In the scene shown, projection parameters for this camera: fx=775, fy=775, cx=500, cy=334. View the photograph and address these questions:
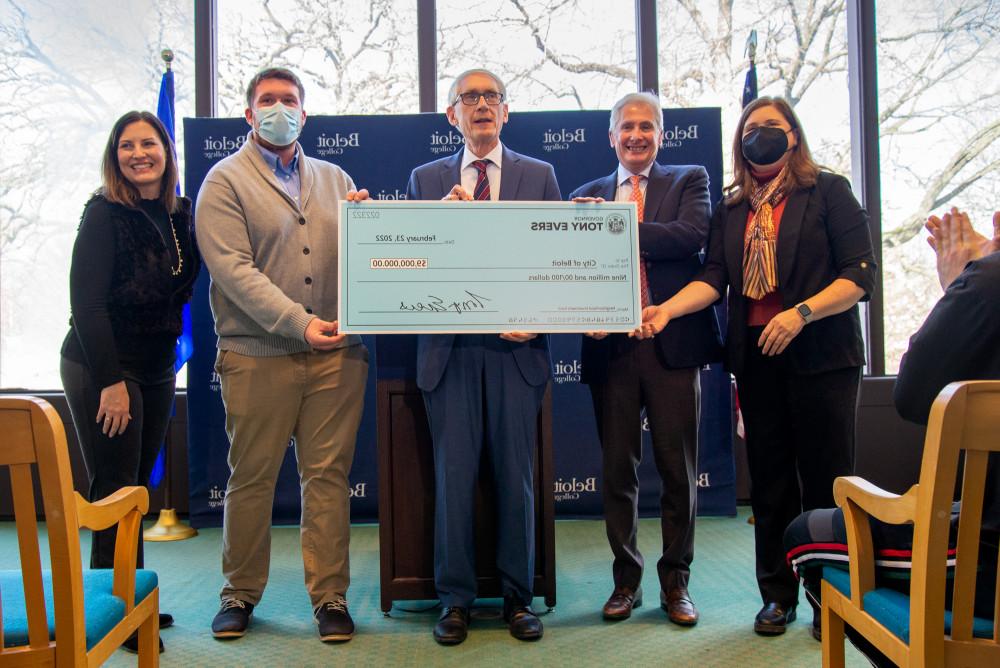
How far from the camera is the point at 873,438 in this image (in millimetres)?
4141

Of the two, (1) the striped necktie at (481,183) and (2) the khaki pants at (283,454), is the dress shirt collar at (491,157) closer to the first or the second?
(1) the striped necktie at (481,183)

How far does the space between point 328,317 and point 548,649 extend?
1.17m

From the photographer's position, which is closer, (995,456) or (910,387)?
(995,456)

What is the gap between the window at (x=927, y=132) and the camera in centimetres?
430

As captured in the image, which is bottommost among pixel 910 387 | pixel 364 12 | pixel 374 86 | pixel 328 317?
pixel 910 387

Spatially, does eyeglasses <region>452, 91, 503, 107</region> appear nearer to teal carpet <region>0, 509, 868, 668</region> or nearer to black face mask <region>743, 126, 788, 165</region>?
black face mask <region>743, 126, 788, 165</region>

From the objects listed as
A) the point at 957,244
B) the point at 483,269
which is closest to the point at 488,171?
the point at 483,269

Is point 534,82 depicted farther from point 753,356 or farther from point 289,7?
point 753,356

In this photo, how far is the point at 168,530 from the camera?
3.70 metres

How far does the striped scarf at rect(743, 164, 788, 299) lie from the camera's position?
2246 millimetres

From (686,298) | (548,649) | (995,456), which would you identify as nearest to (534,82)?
(686,298)

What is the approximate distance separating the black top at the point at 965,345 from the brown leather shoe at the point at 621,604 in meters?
1.30

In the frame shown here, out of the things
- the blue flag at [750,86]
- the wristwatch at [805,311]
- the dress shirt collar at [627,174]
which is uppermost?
the blue flag at [750,86]

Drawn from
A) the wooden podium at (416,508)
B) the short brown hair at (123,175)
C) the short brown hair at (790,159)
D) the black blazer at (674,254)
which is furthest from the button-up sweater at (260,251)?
the short brown hair at (790,159)
